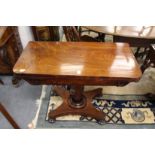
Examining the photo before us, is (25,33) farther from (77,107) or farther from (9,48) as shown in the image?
(77,107)

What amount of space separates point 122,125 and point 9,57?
1.46m

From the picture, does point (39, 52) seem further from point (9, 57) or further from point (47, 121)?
point (9, 57)

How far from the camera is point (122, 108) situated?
1.72m

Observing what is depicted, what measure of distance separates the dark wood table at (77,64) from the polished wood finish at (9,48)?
53 cm

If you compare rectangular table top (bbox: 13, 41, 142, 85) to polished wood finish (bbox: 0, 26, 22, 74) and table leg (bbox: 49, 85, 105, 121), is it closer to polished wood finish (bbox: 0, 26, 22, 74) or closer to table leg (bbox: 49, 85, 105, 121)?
table leg (bbox: 49, 85, 105, 121)

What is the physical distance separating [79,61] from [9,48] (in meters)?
1.07

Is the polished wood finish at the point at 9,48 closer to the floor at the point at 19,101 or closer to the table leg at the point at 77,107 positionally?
the floor at the point at 19,101

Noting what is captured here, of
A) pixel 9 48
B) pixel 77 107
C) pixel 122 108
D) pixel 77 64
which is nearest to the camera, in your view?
pixel 77 64

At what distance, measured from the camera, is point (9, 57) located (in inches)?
75.6

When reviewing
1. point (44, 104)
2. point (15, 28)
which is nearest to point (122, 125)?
point (44, 104)

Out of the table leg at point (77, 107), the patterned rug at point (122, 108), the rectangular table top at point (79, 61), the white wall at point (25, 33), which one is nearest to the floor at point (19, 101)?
the patterned rug at point (122, 108)

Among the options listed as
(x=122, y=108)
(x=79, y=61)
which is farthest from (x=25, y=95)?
(x=122, y=108)

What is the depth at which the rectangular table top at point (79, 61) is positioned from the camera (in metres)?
1.06

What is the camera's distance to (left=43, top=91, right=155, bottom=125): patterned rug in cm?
161
